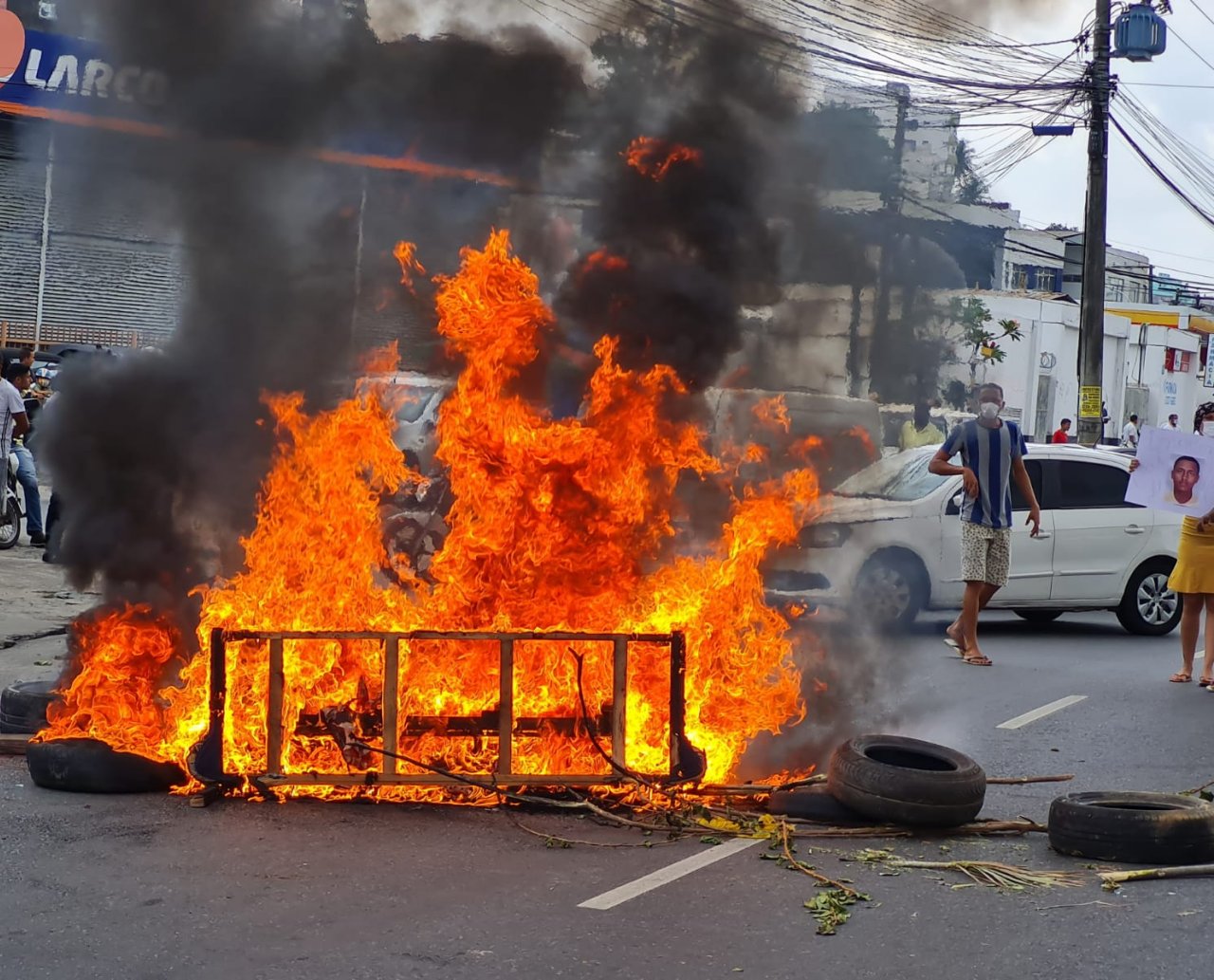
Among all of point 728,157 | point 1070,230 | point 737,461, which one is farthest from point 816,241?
point 1070,230

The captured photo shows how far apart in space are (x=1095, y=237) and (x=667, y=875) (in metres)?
19.0

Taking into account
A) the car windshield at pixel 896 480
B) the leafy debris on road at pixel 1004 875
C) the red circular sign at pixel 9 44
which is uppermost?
the red circular sign at pixel 9 44

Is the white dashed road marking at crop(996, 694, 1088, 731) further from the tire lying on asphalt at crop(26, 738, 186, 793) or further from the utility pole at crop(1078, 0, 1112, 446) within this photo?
the utility pole at crop(1078, 0, 1112, 446)

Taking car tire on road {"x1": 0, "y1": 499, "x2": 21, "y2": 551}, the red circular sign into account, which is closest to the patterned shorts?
car tire on road {"x1": 0, "y1": 499, "x2": 21, "y2": 551}

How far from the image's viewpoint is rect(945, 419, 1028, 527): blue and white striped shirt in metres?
11.1

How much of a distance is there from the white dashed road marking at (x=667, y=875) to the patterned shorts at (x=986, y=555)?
552 centimetres

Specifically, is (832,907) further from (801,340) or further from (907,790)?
(801,340)

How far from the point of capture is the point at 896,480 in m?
13.0

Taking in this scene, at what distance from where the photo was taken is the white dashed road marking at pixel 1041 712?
8938mm

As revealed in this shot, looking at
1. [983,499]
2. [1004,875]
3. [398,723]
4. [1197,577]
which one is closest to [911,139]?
[983,499]

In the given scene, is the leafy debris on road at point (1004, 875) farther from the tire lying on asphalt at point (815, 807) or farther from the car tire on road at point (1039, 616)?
the car tire on road at point (1039, 616)

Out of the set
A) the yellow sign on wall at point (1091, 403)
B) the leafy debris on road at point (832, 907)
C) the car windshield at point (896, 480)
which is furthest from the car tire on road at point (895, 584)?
the yellow sign on wall at point (1091, 403)

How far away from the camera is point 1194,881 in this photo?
18.2 feet

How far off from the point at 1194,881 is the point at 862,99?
6.11 metres
